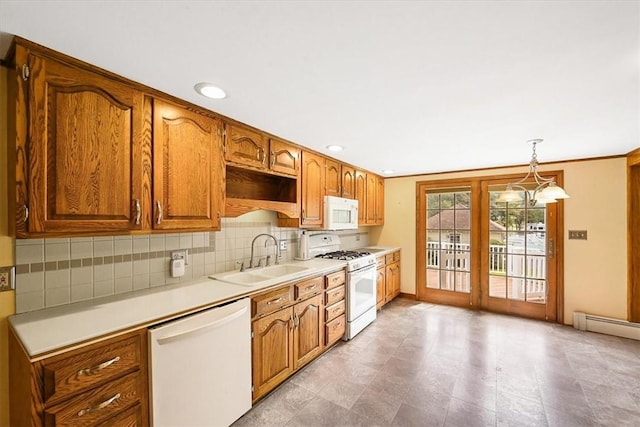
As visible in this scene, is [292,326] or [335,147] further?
[335,147]

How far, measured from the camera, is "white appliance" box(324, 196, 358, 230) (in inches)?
124

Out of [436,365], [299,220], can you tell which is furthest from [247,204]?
[436,365]

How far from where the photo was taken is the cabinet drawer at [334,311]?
8.86ft

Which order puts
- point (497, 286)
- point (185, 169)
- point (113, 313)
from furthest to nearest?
point (497, 286)
point (185, 169)
point (113, 313)

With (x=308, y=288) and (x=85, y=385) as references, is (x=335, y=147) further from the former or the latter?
(x=85, y=385)

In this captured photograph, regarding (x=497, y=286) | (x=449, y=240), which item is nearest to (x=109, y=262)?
(x=449, y=240)

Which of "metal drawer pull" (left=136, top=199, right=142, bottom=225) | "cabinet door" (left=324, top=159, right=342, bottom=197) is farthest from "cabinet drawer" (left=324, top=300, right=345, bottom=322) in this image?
"metal drawer pull" (left=136, top=199, right=142, bottom=225)

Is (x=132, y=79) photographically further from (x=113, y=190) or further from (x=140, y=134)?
(x=113, y=190)

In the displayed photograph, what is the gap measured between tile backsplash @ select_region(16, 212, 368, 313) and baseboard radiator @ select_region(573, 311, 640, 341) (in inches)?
160

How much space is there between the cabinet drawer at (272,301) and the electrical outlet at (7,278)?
4.04 ft

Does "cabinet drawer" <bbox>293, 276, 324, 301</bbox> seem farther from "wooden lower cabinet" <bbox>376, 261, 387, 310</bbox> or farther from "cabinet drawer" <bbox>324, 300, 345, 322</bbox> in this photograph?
"wooden lower cabinet" <bbox>376, 261, 387, 310</bbox>

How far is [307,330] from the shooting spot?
2422mm

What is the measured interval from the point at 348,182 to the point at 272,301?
7.10ft

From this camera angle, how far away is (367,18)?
1035 mm
